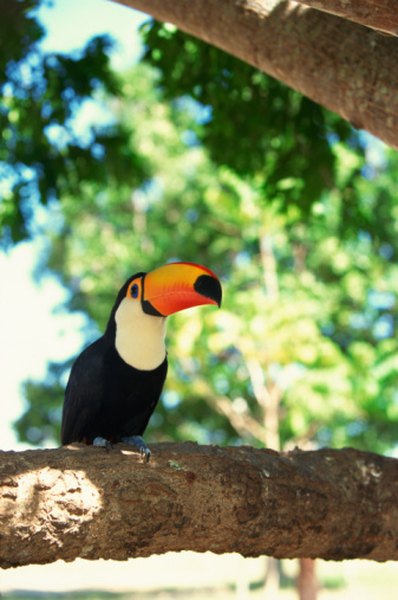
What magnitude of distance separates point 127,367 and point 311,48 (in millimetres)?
1612

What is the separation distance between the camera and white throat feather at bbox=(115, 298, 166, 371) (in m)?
3.73

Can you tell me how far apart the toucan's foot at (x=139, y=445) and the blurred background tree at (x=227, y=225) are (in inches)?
92.9

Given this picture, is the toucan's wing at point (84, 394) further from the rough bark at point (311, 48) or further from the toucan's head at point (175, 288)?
the rough bark at point (311, 48)

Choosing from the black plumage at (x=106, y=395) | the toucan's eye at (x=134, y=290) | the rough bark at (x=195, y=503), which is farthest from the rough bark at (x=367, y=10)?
the black plumage at (x=106, y=395)

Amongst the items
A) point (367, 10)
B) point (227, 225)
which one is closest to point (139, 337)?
point (367, 10)

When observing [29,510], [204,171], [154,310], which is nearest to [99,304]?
[204,171]

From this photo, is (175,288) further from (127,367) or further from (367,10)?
(367,10)

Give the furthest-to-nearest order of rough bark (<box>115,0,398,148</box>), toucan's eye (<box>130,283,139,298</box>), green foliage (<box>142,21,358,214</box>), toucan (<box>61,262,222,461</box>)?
green foliage (<box>142,21,358,214</box>) → toucan's eye (<box>130,283,139,298</box>) → toucan (<box>61,262,222,461</box>) → rough bark (<box>115,0,398,148</box>)

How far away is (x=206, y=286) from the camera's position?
11.2ft

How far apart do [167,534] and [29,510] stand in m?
0.53

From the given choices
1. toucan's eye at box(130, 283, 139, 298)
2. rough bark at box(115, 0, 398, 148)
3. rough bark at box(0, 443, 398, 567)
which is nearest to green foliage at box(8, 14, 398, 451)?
rough bark at box(115, 0, 398, 148)

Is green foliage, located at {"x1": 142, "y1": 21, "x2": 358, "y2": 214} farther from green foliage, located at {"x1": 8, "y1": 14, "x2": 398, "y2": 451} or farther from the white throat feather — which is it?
the white throat feather

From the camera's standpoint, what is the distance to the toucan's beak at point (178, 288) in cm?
341

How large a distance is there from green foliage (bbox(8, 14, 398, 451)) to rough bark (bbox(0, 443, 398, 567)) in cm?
254
